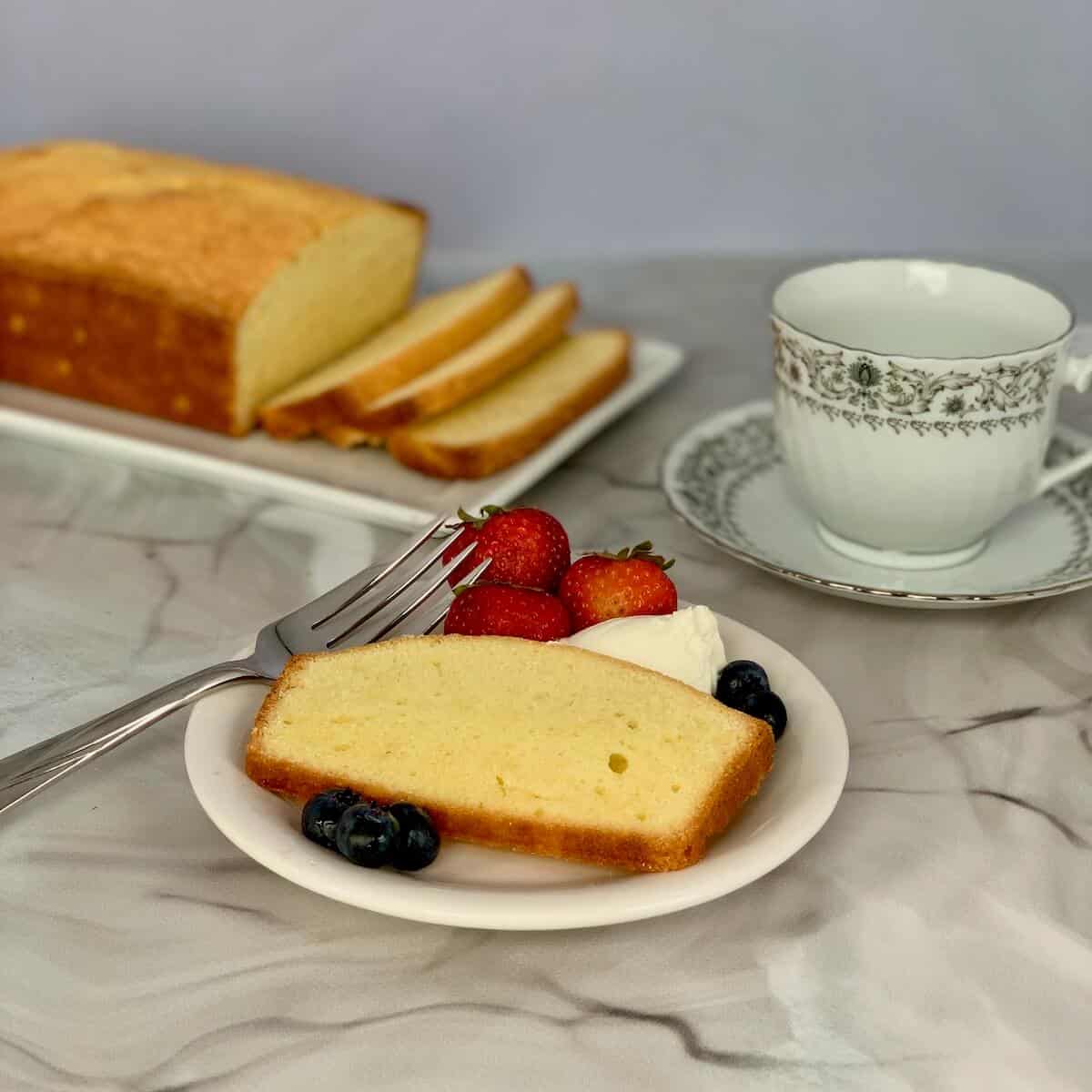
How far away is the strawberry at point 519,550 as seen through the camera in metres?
1.27

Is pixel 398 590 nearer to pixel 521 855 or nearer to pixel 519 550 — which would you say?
pixel 519 550

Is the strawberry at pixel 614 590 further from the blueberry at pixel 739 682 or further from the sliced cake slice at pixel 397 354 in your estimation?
the sliced cake slice at pixel 397 354

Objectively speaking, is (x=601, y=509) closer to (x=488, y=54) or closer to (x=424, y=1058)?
(x=424, y=1058)

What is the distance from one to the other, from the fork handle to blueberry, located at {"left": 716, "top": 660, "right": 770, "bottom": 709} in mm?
394

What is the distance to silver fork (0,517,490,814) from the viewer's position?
1.10 m

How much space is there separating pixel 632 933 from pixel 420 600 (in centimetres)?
37

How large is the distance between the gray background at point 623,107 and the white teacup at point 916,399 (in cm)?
94

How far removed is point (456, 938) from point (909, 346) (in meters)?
0.90

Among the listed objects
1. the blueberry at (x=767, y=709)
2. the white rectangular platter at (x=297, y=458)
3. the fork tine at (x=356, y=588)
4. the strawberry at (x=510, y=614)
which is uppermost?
the strawberry at (x=510, y=614)

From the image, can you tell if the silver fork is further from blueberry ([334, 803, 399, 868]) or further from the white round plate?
blueberry ([334, 803, 399, 868])

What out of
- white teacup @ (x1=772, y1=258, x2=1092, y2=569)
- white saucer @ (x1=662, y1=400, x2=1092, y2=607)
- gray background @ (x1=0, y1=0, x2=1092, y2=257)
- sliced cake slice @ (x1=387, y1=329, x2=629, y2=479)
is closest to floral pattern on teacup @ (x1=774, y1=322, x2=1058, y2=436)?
white teacup @ (x1=772, y1=258, x2=1092, y2=569)

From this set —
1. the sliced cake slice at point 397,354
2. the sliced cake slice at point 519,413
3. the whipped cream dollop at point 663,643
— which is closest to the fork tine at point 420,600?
the whipped cream dollop at point 663,643

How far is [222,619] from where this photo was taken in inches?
58.1

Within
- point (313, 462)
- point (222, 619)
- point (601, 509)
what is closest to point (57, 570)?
point (222, 619)
